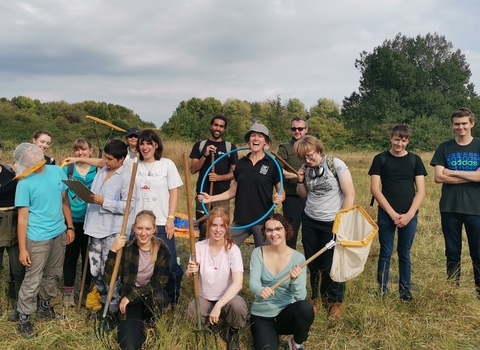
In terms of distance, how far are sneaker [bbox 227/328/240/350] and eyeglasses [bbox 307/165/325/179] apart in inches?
59.6

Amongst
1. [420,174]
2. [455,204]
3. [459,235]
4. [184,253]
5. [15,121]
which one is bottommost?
[184,253]

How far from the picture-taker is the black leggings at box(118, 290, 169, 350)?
3131mm

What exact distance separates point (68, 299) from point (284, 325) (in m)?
2.37

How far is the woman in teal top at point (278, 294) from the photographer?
10.1ft

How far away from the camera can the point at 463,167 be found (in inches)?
155

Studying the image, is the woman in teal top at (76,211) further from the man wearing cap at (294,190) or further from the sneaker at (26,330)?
the man wearing cap at (294,190)

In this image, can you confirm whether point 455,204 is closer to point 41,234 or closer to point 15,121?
point 41,234

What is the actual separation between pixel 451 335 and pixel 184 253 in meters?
3.89

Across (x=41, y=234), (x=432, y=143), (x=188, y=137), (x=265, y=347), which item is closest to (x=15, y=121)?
(x=188, y=137)

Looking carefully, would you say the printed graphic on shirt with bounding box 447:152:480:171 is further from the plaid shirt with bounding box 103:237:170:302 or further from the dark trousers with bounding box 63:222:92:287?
the dark trousers with bounding box 63:222:92:287

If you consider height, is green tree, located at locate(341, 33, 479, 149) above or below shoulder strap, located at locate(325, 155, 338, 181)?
above

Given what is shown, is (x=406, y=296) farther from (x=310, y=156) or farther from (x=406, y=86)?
(x=406, y=86)

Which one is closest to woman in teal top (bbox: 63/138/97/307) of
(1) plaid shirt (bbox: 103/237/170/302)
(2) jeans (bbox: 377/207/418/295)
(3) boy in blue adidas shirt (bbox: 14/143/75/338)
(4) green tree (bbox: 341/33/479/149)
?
(3) boy in blue adidas shirt (bbox: 14/143/75/338)

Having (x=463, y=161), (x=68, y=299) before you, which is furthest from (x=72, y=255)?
(x=463, y=161)
